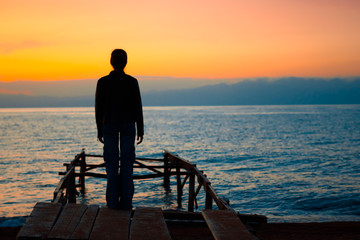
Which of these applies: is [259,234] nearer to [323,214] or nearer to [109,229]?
[109,229]

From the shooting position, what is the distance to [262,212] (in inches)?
576

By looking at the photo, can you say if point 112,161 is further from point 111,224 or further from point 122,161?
point 111,224

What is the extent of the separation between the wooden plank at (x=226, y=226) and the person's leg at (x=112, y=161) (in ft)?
4.95

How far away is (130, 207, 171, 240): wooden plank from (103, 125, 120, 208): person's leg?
595mm

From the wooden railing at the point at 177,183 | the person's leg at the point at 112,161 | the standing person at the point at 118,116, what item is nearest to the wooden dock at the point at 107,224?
the person's leg at the point at 112,161

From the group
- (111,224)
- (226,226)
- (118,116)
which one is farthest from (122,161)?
(226,226)

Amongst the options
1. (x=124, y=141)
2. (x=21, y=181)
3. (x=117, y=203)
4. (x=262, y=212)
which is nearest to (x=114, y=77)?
(x=124, y=141)

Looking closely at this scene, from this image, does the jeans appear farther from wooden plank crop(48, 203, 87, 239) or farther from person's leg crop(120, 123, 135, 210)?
wooden plank crop(48, 203, 87, 239)

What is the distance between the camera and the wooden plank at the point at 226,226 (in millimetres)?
4172

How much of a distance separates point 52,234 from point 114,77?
266 centimetres

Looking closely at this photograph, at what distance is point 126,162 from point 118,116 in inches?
29.9

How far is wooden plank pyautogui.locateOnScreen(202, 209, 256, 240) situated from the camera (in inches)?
164

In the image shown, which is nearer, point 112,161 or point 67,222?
point 67,222

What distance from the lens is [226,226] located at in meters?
4.53
